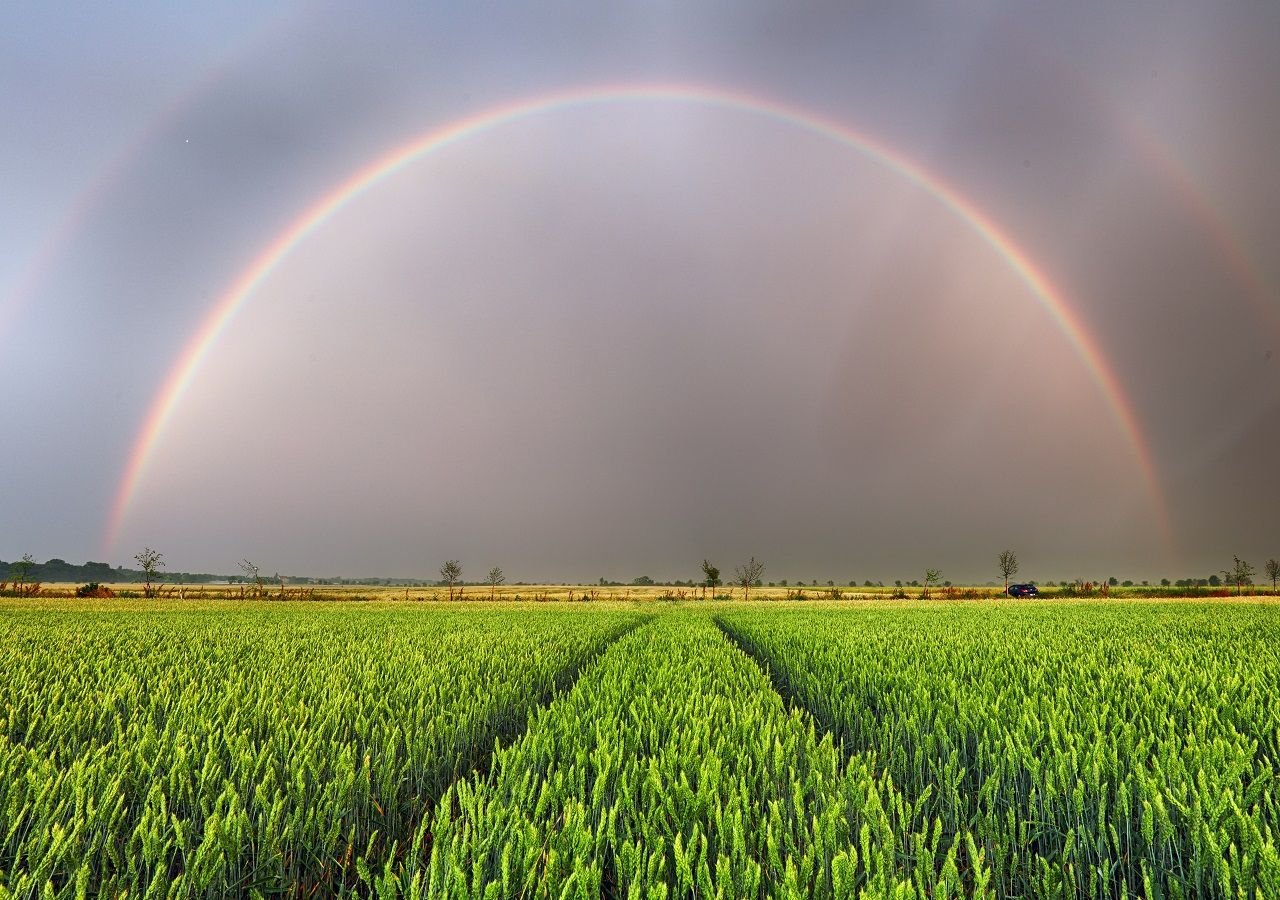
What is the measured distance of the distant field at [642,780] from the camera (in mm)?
2391

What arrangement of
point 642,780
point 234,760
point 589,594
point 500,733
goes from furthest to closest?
point 589,594 → point 500,733 → point 234,760 → point 642,780

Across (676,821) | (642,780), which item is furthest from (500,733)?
(676,821)

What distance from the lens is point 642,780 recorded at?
3.49 m

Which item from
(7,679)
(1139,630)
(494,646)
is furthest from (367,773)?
(1139,630)

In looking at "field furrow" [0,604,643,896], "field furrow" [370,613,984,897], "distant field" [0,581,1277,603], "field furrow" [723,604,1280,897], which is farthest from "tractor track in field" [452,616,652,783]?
"distant field" [0,581,1277,603]

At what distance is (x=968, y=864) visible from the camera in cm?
386

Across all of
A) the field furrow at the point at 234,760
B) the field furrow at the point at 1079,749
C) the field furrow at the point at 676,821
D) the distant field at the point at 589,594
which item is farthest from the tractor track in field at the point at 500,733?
the distant field at the point at 589,594

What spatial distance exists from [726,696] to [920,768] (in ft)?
7.30

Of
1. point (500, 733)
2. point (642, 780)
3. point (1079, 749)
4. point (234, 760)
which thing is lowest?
point (500, 733)

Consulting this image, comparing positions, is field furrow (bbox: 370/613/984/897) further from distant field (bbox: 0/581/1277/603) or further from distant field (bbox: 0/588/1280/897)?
distant field (bbox: 0/581/1277/603)

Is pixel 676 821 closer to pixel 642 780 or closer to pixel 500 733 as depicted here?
pixel 642 780

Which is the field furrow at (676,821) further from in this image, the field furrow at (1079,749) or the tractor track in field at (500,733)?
the field furrow at (1079,749)

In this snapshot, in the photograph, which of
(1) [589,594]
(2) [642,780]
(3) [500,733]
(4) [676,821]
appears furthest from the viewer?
(1) [589,594]

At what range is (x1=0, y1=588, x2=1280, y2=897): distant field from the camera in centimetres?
239
